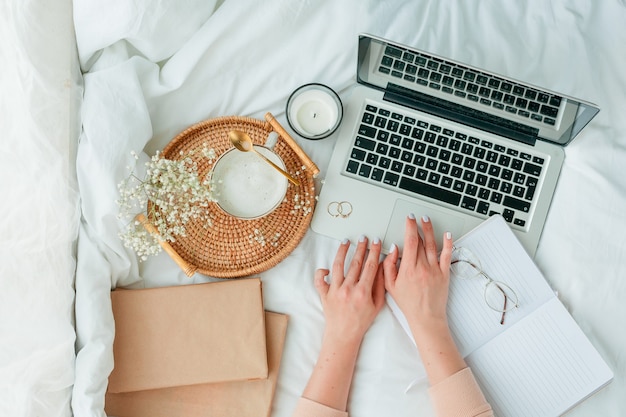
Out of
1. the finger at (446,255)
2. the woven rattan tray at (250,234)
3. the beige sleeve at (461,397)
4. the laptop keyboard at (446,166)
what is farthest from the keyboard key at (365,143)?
the beige sleeve at (461,397)

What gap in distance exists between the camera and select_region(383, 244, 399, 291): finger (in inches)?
37.4

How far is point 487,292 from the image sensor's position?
3.00ft

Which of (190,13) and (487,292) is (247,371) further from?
(190,13)

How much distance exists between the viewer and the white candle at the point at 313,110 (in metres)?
0.96

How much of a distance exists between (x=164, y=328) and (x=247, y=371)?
0.16 metres

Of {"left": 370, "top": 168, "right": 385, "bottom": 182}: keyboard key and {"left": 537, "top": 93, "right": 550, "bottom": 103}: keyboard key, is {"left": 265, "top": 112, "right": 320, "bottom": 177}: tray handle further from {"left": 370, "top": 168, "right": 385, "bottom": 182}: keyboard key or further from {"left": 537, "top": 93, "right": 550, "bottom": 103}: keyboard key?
{"left": 537, "top": 93, "right": 550, "bottom": 103}: keyboard key

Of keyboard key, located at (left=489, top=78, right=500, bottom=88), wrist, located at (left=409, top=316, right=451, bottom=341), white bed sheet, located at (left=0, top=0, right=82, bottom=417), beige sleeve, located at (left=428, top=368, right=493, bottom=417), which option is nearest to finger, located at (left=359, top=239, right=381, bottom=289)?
wrist, located at (left=409, top=316, right=451, bottom=341)

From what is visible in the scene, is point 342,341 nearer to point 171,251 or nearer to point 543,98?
point 171,251

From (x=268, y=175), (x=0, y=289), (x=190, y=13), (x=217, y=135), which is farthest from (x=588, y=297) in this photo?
A: (x=0, y=289)

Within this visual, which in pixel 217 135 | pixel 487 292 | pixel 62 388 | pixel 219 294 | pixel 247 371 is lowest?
pixel 62 388

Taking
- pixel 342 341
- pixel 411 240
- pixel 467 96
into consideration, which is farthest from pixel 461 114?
pixel 342 341

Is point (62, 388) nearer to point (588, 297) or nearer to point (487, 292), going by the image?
point (487, 292)

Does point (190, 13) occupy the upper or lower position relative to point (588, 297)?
upper

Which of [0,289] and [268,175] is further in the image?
[268,175]
